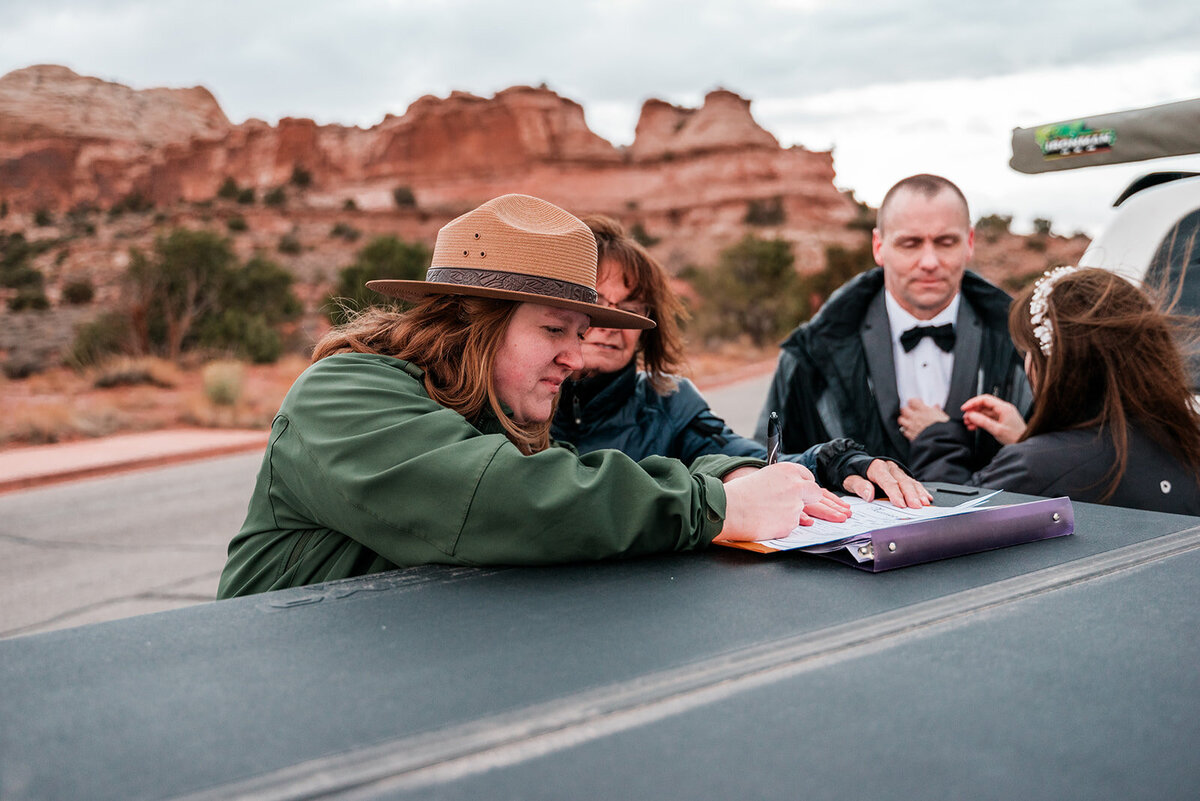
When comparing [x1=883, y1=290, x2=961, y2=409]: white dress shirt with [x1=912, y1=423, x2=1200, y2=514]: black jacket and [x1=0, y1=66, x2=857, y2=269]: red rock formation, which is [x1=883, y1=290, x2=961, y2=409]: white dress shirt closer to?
[x1=912, y1=423, x2=1200, y2=514]: black jacket

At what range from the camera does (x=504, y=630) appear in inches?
49.1

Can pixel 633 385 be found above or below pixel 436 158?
below

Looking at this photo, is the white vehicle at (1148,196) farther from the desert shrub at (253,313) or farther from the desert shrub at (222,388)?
the desert shrub at (253,313)

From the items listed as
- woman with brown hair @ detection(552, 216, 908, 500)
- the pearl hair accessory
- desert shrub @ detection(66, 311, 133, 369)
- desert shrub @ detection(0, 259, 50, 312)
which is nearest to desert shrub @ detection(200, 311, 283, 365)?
desert shrub @ detection(66, 311, 133, 369)

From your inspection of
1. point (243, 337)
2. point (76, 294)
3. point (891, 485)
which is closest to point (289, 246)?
point (76, 294)

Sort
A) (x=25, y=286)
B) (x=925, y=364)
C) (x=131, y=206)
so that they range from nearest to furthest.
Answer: (x=925, y=364)
(x=25, y=286)
(x=131, y=206)

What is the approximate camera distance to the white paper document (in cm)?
166

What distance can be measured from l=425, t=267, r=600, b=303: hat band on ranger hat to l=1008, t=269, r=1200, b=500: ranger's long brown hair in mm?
1614

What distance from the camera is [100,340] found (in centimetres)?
2119

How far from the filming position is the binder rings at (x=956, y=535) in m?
1.56

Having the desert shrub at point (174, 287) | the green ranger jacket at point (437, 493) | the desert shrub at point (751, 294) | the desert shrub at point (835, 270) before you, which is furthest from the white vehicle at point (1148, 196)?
the desert shrub at point (835, 270)

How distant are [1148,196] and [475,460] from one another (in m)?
3.70

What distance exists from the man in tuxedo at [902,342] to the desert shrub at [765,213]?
56.2 m

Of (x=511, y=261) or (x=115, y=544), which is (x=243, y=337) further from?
(x=511, y=261)
